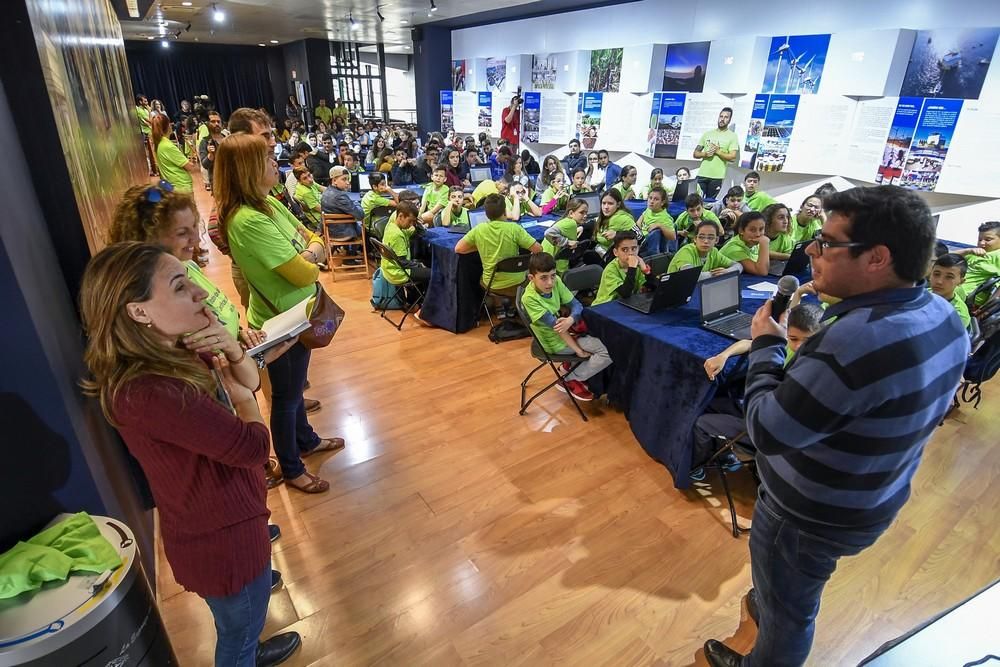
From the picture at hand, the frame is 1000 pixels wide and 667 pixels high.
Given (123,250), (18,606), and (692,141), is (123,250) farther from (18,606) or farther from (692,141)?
(692,141)

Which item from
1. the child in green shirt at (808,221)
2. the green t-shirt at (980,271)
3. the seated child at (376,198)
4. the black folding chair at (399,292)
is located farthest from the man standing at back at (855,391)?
the seated child at (376,198)

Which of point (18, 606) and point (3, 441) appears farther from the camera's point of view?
point (3, 441)

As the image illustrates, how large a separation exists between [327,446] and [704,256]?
2.82 meters

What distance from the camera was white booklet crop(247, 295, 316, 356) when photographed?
1.62 meters

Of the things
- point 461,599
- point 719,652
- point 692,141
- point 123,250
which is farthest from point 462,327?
point 692,141

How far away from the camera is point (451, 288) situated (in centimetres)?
446

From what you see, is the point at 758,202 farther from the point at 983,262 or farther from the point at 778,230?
the point at 983,262

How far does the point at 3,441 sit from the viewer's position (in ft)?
4.00

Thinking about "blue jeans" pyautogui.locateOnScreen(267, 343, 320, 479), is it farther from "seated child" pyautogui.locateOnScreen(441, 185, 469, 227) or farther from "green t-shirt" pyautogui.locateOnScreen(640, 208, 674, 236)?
"green t-shirt" pyautogui.locateOnScreen(640, 208, 674, 236)

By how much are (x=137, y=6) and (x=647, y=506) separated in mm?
8717

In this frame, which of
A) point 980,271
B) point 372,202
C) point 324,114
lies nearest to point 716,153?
point 980,271

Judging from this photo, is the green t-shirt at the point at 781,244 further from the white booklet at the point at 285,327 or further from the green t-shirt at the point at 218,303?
the green t-shirt at the point at 218,303

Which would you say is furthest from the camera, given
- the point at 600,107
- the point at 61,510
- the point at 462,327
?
the point at 600,107

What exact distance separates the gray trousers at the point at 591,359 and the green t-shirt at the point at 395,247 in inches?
81.9
